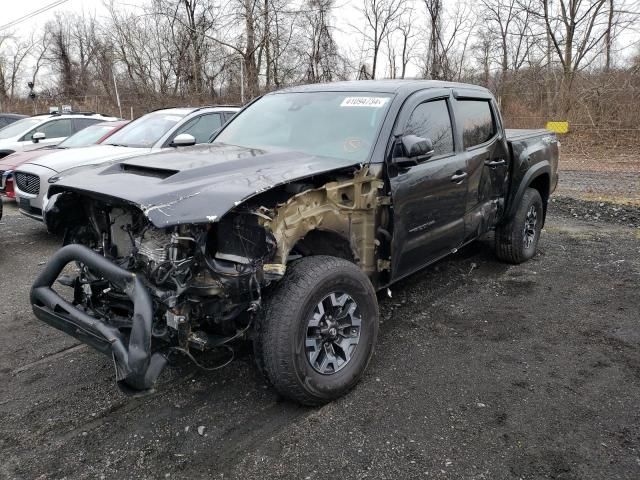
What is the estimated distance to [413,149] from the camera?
3.41 m

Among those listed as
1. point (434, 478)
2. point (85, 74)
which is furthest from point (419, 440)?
point (85, 74)

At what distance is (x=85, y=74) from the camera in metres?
39.4

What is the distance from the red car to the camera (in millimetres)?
7891

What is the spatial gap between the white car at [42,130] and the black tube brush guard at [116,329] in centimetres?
847

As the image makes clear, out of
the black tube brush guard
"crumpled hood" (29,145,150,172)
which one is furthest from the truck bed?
"crumpled hood" (29,145,150,172)

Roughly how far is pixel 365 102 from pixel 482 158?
138 centimetres

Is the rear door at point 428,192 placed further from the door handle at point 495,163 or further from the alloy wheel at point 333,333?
the alloy wheel at point 333,333

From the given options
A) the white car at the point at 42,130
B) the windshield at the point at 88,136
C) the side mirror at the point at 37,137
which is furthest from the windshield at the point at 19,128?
the windshield at the point at 88,136

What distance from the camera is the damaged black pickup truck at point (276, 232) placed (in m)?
2.62

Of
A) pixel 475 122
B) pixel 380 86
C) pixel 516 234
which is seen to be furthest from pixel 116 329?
pixel 516 234

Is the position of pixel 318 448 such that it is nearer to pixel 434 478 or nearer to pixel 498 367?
pixel 434 478

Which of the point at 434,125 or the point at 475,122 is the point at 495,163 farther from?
the point at 434,125

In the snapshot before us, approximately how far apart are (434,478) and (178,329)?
1.43 metres

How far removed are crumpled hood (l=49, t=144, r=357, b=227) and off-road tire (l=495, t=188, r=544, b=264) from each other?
280cm
